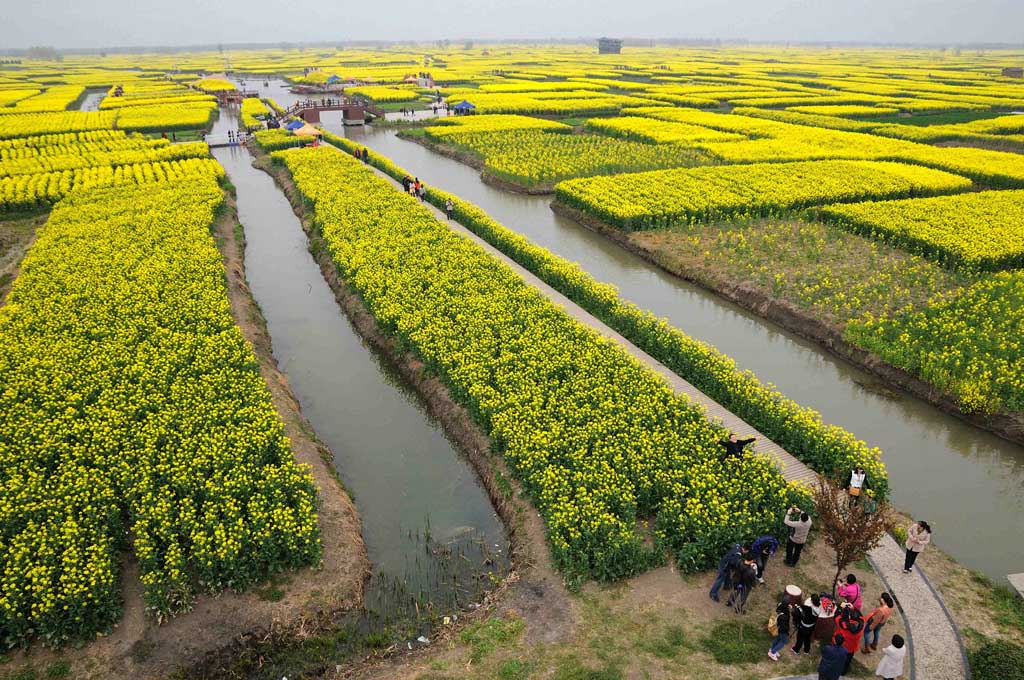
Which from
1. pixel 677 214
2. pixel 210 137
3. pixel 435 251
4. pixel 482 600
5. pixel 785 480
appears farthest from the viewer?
pixel 210 137

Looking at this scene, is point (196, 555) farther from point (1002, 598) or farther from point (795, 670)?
point (1002, 598)

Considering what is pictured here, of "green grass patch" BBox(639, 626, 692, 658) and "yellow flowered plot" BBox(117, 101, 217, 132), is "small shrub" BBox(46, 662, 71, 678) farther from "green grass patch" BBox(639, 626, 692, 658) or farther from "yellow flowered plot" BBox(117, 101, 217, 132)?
"yellow flowered plot" BBox(117, 101, 217, 132)

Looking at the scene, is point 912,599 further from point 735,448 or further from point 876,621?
point 735,448

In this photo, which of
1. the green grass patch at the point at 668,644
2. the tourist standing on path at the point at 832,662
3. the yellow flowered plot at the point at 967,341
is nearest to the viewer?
the tourist standing on path at the point at 832,662

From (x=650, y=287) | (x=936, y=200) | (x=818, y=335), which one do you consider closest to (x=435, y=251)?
(x=650, y=287)

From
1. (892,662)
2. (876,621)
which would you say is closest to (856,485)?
(876,621)

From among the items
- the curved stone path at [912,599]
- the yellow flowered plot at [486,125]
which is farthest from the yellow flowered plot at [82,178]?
the curved stone path at [912,599]

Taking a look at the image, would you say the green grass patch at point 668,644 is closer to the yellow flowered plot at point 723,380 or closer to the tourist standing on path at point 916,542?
the tourist standing on path at point 916,542
